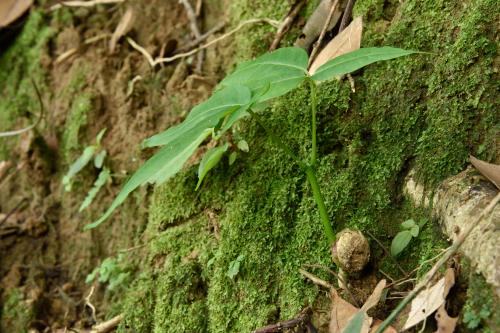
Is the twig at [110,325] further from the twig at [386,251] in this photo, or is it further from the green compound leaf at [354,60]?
the green compound leaf at [354,60]

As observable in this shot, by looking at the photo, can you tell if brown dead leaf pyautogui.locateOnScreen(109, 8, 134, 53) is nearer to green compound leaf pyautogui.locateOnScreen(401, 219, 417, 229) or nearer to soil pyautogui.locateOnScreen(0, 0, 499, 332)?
soil pyautogui.locateOnScreen(0, 0, 499, 332)

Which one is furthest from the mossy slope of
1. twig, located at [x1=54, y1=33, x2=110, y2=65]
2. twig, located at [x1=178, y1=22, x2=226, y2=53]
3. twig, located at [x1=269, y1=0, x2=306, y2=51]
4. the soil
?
twig, located at [x1=54, y1=33, x2=110, y2=65]

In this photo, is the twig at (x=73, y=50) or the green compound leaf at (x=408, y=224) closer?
the green compound leaf at (x=408, y=224)

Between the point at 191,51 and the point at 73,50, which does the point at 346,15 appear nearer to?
the point at 191,51

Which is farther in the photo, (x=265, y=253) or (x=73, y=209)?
(x=73, y=209)

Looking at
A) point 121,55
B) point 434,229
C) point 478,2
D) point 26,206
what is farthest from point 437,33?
point 26,206

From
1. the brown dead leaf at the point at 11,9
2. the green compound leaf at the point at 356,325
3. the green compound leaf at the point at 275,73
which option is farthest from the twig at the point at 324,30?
the brown dead leaf at the point at 11,9

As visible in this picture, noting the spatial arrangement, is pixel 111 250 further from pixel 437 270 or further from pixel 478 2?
pixel 478 2
